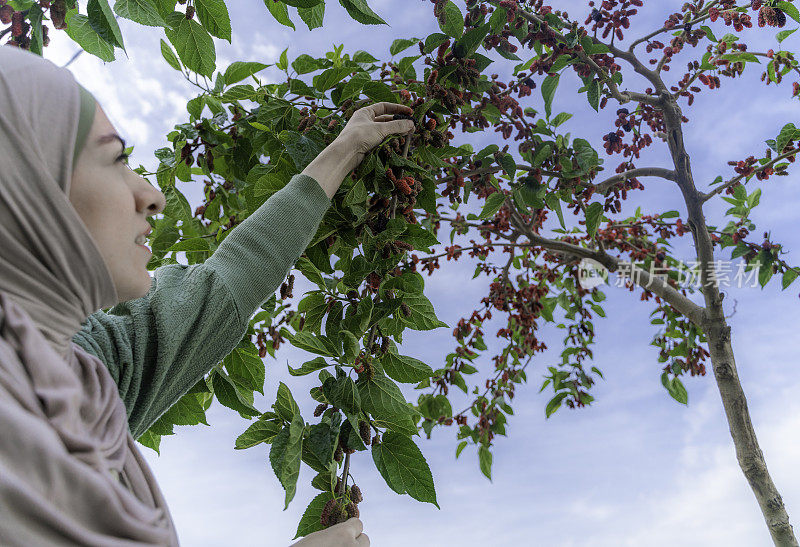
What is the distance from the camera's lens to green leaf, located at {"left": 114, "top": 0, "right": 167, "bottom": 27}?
106 centimetres

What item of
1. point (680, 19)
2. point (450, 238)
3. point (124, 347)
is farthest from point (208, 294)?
point (680, 19)

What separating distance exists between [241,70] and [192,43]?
357 mm

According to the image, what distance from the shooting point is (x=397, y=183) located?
4.05 feet

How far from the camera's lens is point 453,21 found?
151cm

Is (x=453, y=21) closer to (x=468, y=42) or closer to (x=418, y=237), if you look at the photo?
(x=468, y=42)

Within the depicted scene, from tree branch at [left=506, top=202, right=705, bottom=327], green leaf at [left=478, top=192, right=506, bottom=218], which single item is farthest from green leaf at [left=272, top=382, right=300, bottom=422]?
tree branch at [left=506, top=202, right=705, bottom=327]

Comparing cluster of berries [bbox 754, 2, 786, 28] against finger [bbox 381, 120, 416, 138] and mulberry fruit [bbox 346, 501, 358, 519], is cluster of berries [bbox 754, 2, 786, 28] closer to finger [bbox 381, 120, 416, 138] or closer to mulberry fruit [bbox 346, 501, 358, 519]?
finger [bbox 381, 120, 416, 138]

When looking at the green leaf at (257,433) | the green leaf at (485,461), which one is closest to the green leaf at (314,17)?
the green leaf at (257,433)

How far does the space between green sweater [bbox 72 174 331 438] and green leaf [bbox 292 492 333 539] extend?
13.5 inches

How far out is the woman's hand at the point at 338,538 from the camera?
0.77 metres

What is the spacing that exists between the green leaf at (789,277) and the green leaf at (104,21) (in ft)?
9.61

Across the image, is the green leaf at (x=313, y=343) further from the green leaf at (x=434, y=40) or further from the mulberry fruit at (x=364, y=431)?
the green leaf at (x=434, y=40)

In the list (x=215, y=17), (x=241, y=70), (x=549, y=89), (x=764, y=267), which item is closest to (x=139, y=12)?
(x=215, y=17)

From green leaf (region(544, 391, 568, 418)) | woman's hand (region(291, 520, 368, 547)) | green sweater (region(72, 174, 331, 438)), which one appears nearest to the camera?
woman's hand (region(291, 520, 368, 547))
